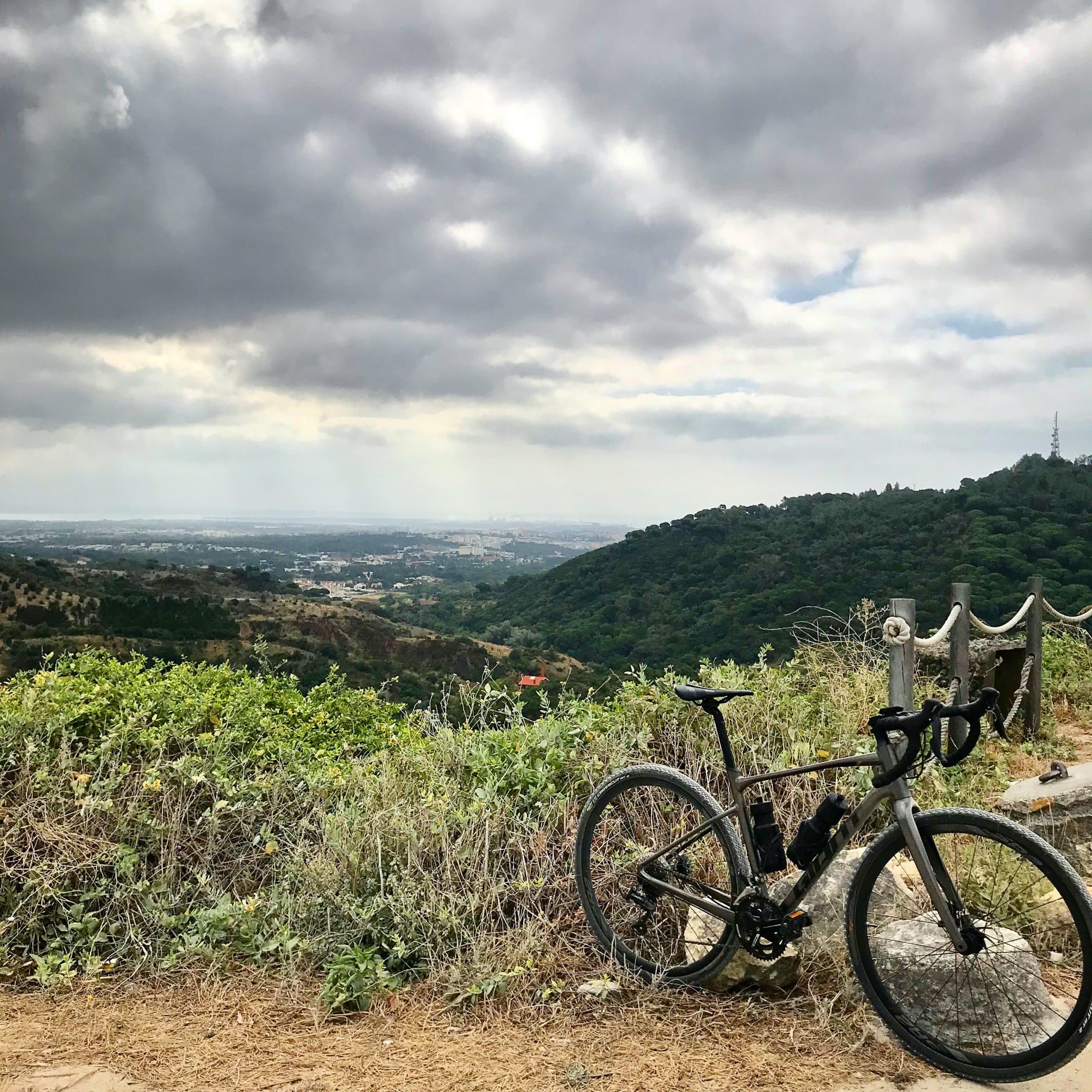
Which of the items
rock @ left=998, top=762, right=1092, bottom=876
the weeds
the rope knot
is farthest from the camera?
the rope knot

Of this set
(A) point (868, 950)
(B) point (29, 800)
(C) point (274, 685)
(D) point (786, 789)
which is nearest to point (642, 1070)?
(A) point (868, 950)

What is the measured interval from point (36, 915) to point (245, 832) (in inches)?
39.4

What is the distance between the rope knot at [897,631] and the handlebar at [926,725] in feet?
6.29

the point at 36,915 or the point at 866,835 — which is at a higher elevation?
the point at 866,835

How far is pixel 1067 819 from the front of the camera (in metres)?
4.25

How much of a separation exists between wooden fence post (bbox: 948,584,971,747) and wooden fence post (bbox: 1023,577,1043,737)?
49.6 inches

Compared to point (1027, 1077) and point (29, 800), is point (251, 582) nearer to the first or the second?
point (29, 800)

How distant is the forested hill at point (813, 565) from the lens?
69.3 ft

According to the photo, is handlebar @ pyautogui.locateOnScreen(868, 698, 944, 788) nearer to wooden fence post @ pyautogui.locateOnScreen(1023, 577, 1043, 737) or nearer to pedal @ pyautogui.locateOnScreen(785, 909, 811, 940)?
pedal @ pyautogui.locateOnScreen(785, 909, 811, 940)

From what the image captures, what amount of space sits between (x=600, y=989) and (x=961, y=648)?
162 inches

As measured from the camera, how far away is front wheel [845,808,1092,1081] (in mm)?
2609

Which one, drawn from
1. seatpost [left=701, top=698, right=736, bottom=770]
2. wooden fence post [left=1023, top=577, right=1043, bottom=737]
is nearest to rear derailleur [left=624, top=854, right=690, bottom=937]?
seatpost [left=701, top=698, right=736, bottom=770]

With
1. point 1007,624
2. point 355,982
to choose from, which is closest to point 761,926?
point 355,982

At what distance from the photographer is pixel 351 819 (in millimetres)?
4191
